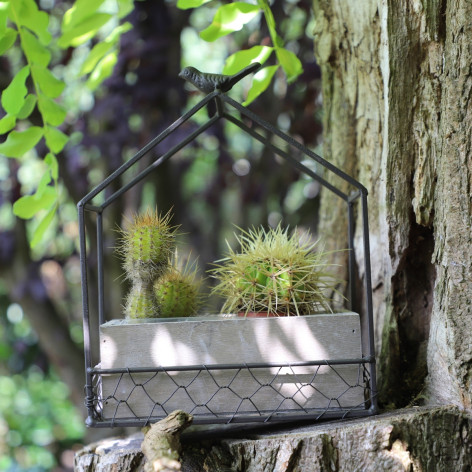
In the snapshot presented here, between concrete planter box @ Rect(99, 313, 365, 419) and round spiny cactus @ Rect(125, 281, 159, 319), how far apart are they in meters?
0.06

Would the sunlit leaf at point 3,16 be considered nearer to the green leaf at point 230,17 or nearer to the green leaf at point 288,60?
the green leaf at point 230,17

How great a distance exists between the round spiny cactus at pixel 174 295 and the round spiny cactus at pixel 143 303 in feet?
0.04

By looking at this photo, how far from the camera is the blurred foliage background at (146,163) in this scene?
1.74 m

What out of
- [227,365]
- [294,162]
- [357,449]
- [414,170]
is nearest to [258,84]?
[294,162]

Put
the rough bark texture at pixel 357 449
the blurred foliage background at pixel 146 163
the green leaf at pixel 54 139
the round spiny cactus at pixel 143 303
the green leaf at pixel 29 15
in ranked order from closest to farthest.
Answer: the rough bark texture at pixel 357 449 < the round spiny cactus at pixel 143 303 < the green leaf at pixel 29 15 < the green leaf at pixel 54 139 < the blurred foliage background at pixel 146 163

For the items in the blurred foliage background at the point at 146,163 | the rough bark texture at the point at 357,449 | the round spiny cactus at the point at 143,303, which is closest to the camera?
the rough bark texture at the point at 357,449

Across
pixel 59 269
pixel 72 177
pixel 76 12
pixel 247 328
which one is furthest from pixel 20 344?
pixel 247 328

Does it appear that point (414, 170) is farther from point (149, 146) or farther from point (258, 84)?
point (149, 146)

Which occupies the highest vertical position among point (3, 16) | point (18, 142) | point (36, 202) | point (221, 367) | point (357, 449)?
point (3, 16)

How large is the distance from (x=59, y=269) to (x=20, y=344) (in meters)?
0.58

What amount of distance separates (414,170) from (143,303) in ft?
1.72

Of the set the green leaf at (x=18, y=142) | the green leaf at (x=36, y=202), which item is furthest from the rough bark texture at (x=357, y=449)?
the green leaf at (x=18, y=142)

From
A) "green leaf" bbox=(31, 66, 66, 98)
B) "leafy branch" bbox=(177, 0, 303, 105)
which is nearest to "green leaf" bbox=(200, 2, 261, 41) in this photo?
"leafy branch" bbox=(177, 0, 303, 105)

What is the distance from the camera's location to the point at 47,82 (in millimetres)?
1125
